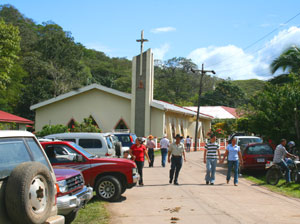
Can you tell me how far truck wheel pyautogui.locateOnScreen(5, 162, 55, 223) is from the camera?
4.49 metres

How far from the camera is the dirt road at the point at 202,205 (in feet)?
27.4

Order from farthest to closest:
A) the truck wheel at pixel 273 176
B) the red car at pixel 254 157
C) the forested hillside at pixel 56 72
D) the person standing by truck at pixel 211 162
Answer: the forested hillside at pixel 56 72 → the red car at pixel 254 157 → the truck wheel at pixel 273 176 → the person standing by truck at pixel 211 162

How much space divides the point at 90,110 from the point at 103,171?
26.5 m

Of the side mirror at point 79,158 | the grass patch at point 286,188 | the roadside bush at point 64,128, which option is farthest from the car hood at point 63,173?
the roadside bush at point 64,128

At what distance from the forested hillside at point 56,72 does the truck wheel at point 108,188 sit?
17720 mm

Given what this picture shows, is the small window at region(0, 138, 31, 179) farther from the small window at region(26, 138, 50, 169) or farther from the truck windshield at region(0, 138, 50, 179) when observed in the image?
the small window at region(26, 138, 50, 169)

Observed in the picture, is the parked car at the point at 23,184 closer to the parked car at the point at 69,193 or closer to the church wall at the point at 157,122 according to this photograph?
the parked car at the point at 69,193

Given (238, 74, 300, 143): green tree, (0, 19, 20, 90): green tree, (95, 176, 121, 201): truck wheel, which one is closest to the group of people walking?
(95, 176, 121, 201): truck wheel

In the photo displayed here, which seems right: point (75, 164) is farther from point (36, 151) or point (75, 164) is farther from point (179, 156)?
point (36, 151)

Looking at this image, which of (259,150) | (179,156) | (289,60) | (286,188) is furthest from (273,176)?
(289,60)

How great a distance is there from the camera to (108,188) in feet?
34.4

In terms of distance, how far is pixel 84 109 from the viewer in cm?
3669

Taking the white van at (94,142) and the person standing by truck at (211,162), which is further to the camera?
the white van at (94,142)

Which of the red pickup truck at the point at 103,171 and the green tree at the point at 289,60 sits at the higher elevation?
the green tree at the point at 289,60
